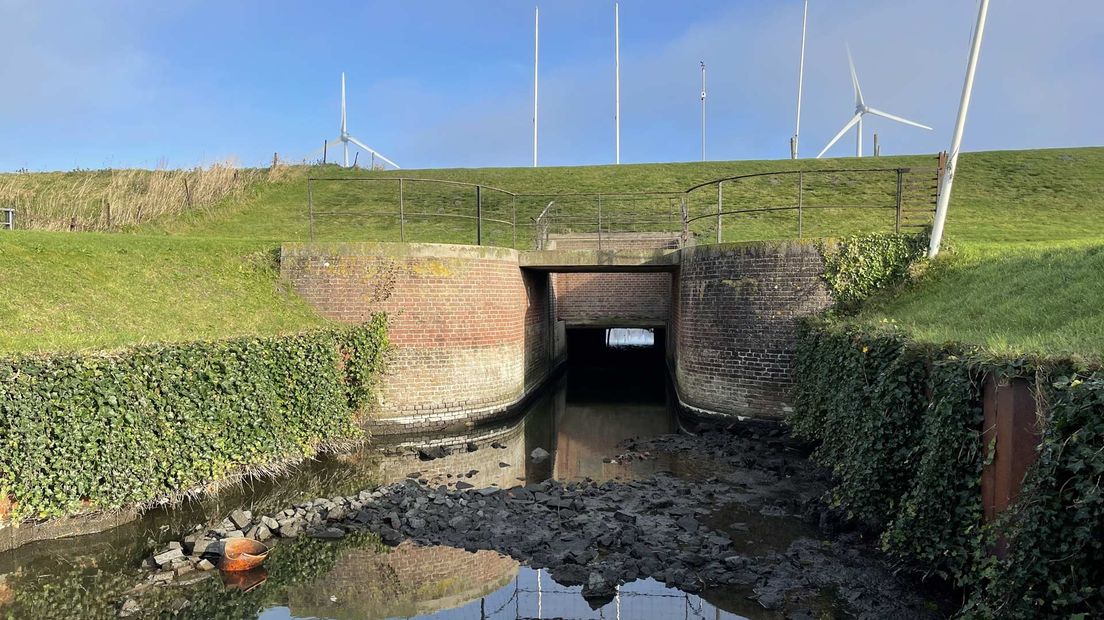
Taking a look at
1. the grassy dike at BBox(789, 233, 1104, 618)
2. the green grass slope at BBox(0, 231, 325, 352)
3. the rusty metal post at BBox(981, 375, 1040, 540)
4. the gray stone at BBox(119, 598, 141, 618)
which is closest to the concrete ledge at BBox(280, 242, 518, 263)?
the green grass slope at BBox(0, 231, 325, 352)

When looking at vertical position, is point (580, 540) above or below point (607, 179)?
below

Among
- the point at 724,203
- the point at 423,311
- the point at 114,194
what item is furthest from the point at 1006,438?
the point at 114,194

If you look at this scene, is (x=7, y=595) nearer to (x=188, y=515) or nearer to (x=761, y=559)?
(x=188, y=515)

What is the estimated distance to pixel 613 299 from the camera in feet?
63.4

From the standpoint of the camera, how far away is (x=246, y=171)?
93.8ft

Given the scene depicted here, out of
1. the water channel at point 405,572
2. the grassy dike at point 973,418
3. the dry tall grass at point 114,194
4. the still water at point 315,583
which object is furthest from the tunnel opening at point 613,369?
the dry tall grass at point 114,194

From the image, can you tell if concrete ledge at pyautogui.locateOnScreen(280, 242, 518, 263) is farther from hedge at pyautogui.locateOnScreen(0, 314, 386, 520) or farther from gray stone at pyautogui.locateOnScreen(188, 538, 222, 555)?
gray stone at pyautogui.locateOnScreen(188, 538, 222, 555)

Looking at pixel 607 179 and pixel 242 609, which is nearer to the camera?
pixel 242 609

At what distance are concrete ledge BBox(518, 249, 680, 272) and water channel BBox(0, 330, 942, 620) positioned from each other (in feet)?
16.8

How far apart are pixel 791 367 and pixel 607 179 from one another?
19.1 metres

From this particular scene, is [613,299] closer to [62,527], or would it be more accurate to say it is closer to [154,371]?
[154,371]

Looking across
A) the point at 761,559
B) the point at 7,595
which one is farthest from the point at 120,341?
the point at 761,559

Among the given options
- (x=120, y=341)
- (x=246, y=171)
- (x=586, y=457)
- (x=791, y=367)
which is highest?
(x=246, y=171)

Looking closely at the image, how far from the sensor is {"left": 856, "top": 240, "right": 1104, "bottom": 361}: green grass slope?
520cm
